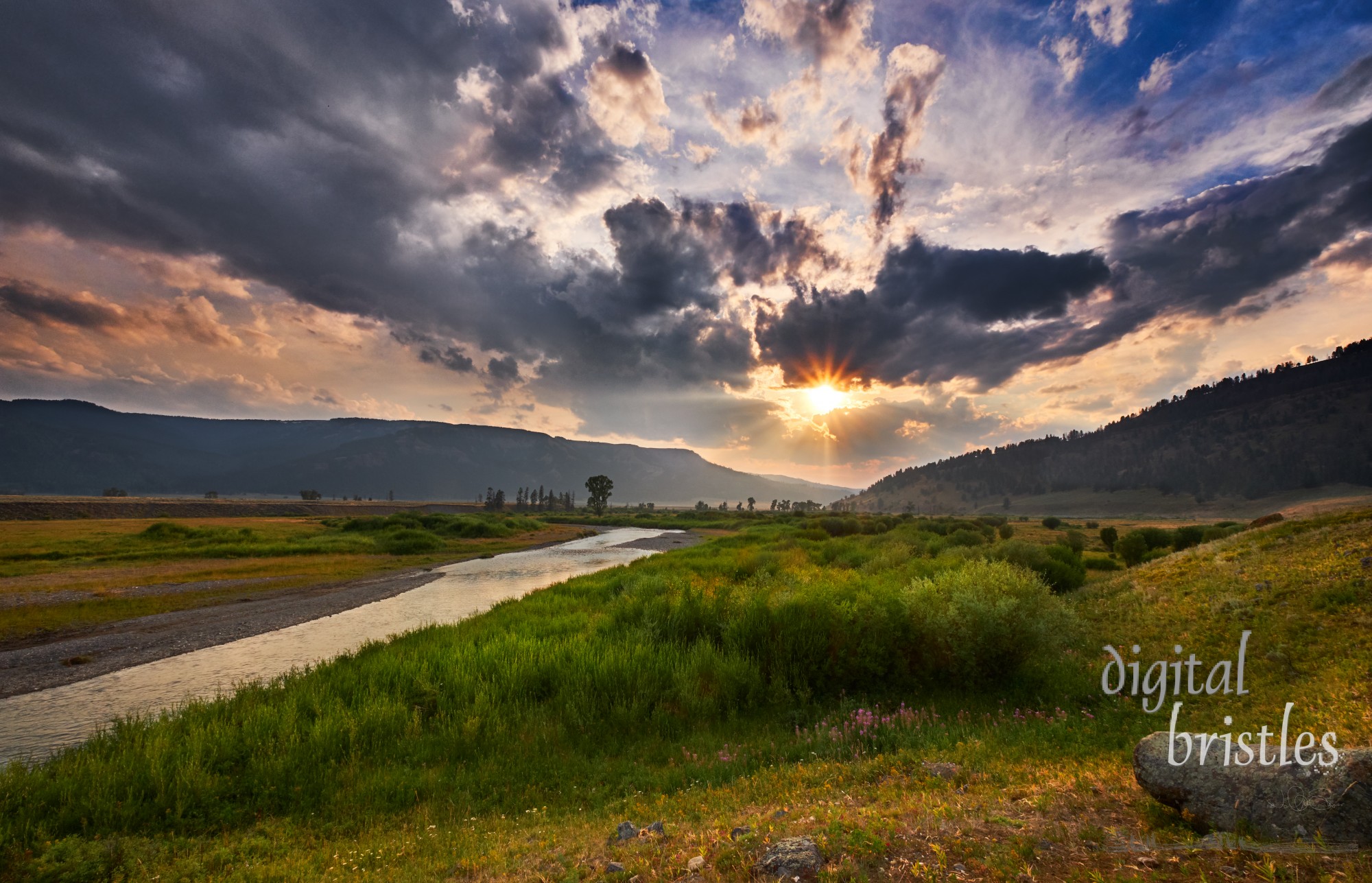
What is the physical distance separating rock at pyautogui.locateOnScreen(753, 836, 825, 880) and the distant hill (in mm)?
189322

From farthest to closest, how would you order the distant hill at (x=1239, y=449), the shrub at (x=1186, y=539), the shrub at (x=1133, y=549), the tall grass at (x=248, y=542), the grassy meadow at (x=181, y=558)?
1. the distant hill at (x=1239, y=449)
2. the tall grass at (x=248, y=542)
3. the shrub at (x=1186, y=539)
4. the shrub at (x=1133, y=549)
5. the grassy meadow at (x=181, y=558)

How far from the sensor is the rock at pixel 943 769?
7.12m

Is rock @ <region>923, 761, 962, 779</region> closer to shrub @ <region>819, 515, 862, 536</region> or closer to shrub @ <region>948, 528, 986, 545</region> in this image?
shrub @ <region>948, 528, 986, 545</region>

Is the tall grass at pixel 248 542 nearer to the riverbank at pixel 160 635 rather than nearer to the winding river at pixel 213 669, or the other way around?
the riverbank at pixel 160 635

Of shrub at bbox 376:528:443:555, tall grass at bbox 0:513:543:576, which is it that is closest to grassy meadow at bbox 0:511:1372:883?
tall grass at bbox 0:513:543:576

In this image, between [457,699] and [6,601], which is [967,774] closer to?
[457,699]

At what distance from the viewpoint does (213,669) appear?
16328 millimetres

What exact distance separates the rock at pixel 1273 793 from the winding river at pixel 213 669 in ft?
59.0

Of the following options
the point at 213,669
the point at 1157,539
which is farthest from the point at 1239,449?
the point at 213,669

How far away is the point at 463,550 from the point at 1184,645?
62.5 metres

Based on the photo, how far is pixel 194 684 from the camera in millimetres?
14750

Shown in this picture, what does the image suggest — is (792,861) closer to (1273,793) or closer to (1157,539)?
(1273,793)

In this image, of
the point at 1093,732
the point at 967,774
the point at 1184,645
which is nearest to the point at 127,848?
the point at 967,774

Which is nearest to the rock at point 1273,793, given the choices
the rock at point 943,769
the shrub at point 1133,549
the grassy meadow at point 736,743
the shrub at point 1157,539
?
the grassy meadow at point 736,743
